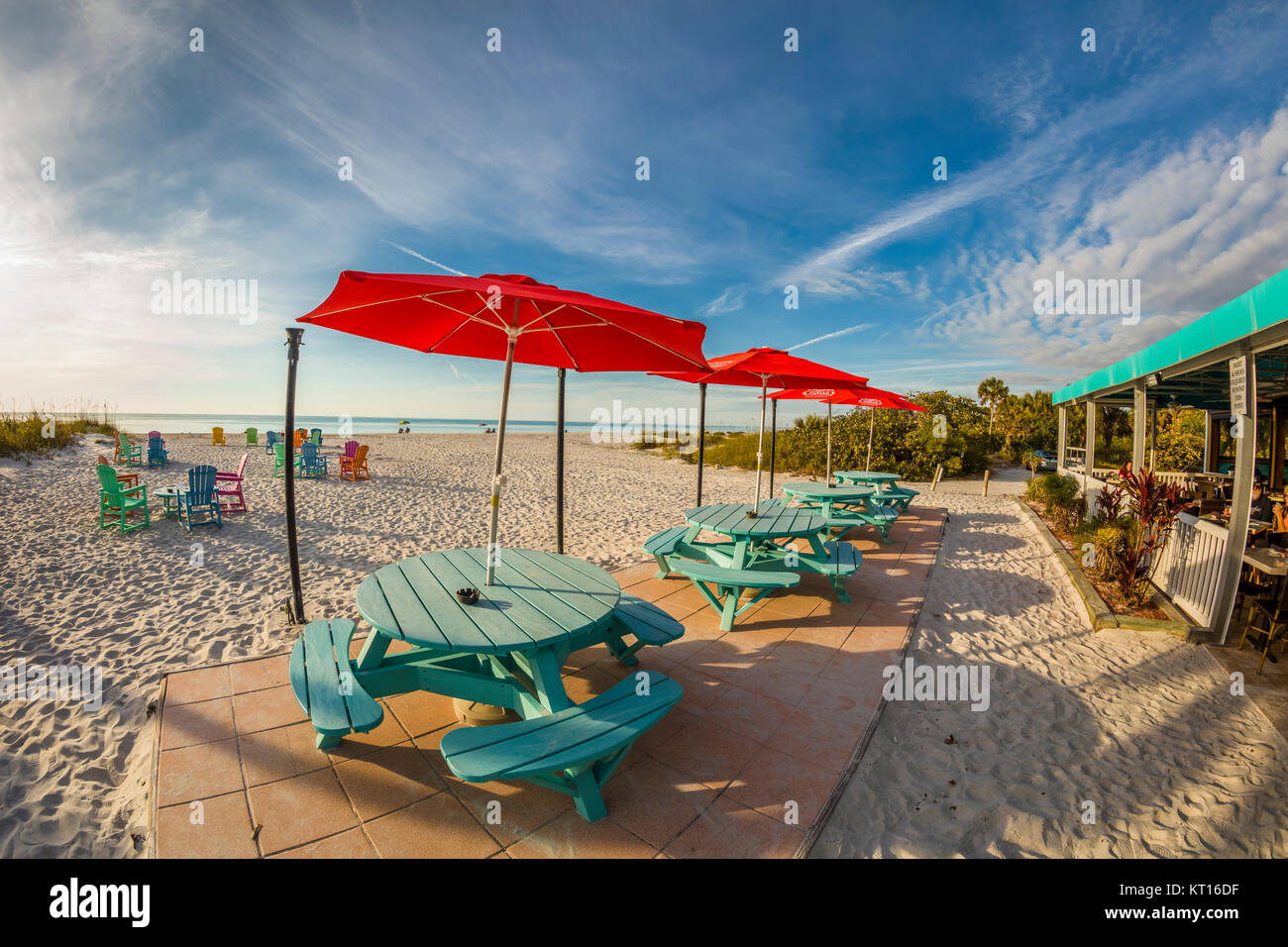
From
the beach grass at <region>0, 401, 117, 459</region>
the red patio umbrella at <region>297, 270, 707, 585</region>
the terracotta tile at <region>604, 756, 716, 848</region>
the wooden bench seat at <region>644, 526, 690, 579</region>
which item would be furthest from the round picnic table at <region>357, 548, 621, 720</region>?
the beach grass at <region>0, 401, 117, 459</region>

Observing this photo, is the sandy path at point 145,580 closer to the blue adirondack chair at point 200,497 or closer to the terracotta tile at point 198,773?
the terracotta tile at point 198,773

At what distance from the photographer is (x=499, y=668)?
264 cm

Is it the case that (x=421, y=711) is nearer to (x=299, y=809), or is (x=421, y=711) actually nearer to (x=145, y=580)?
(x=299, y=809)

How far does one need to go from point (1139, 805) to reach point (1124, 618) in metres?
3.20

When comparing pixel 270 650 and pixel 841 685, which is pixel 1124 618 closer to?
pixel 841 685

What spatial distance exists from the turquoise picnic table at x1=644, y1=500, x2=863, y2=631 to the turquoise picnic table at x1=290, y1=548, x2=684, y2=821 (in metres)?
1.27

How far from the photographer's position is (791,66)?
8.23 m

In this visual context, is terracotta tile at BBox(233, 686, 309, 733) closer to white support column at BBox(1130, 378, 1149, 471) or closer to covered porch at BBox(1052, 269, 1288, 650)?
covered porch at BBox(1052, 269, 1288, 650)

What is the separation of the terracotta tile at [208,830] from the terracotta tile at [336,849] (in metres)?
0.15

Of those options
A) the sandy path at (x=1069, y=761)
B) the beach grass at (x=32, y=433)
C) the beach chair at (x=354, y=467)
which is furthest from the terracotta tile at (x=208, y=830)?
the beach grass at (x=32, y=433)

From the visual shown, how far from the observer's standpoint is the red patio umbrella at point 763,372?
497 cm

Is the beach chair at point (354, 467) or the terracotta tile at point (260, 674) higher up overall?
the beach chair at point (354, 467)

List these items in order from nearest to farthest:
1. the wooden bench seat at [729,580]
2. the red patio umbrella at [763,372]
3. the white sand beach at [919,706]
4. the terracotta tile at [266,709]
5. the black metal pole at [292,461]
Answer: the white sand beach at [919,706]
the terracotta tile at [266,709]
the black metal pole at [292,461]
the wooden bench seat at [729,580]
the red patio umbrella at [763,372]
